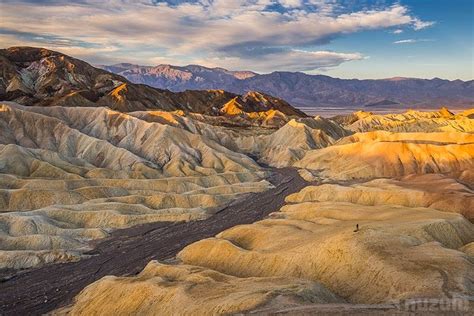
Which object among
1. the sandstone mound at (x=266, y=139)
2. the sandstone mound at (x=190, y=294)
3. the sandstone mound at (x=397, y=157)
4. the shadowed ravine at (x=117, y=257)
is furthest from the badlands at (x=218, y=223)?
the sandstone mound at (x=266, y=139)

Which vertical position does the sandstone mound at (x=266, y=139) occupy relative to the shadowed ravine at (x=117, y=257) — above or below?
above

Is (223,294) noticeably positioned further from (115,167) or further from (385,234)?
Answer: (115,167)

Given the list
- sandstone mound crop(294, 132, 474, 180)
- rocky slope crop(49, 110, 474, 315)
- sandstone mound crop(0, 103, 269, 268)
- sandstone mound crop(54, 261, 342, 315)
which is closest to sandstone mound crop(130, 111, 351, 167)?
sandstone mound crop(0, 103, 269, 268)

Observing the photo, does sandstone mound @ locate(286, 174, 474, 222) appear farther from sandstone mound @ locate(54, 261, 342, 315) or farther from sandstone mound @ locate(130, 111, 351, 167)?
sandstone mound @ locate(130, 111, 351, 167)

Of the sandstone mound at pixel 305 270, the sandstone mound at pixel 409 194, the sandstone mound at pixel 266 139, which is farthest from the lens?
the sandstone mound at pixel 266 139

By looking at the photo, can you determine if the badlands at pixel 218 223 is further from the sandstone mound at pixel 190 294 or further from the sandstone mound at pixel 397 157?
the sandstone mound at pixel 397 157

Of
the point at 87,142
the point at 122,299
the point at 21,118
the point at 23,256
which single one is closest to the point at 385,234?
the point at 122,299

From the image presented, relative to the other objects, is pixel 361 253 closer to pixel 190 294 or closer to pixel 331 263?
pixel 331 263
